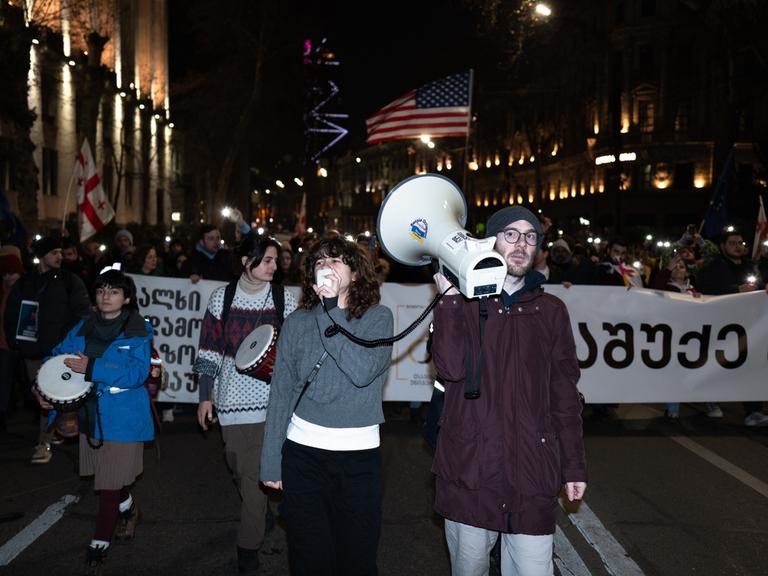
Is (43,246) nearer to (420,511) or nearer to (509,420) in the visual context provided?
(420,511)

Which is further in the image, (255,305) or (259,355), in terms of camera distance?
(255,305)

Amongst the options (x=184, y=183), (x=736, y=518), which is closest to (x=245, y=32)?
(x=184, y=183)

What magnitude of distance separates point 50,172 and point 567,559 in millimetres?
30067

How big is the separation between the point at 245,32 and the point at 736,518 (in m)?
31.6

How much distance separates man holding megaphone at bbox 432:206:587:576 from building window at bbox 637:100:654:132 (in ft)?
171

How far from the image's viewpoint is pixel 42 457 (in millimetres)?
6965

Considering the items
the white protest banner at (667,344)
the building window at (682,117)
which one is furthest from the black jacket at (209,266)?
the building window at (682,117)

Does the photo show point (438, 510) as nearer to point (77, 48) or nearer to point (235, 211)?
point (235, 211)

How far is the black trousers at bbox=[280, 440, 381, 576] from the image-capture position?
329 cm

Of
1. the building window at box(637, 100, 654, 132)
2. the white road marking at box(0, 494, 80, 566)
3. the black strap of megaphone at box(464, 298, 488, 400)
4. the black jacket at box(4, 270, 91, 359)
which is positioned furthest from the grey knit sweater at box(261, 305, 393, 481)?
the building window at box(637, 100, 654, 132)

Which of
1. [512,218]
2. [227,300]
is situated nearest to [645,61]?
[227,300]

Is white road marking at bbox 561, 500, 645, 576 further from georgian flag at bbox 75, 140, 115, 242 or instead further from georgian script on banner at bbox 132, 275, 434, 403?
georgian flag at bbox 75, 140, 115, 242

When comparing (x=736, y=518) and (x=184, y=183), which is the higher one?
(x=184, y=183)

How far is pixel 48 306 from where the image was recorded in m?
7.31
